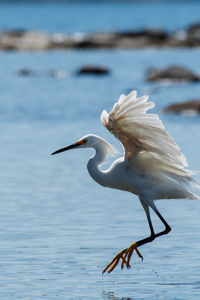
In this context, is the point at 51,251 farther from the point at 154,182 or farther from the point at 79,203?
the point at 79,203

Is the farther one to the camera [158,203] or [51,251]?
[158,203]

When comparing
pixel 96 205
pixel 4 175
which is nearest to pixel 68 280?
pixel 96 205

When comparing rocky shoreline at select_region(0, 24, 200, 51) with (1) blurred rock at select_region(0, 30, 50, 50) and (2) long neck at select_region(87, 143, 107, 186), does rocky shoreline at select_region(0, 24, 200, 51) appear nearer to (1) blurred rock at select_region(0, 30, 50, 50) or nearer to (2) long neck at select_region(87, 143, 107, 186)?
(1) blurred rock at select_region(0, 30, 50, 50)

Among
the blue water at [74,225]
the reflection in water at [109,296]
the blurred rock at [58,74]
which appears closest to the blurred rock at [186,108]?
the blue water at [74,225]

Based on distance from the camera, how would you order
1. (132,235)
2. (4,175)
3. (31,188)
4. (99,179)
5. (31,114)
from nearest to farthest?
1. (99,179)
2. (132,235)
3. (31,188)
4. (4,175)
5. (31,114)

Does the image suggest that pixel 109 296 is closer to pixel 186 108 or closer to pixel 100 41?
pixel 186 108

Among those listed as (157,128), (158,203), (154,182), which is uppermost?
(157,128)

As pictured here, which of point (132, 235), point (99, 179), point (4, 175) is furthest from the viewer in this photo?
point (4, 175)

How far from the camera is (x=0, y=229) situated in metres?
11.3

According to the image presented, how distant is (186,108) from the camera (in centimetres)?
2445

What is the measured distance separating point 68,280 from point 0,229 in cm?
242

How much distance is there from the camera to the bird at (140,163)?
932cm

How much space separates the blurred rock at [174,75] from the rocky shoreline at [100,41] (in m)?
23.0

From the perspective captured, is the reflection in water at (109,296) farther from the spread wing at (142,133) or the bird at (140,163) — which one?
the spread wing at (142,133)
